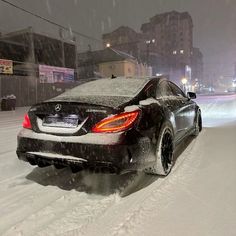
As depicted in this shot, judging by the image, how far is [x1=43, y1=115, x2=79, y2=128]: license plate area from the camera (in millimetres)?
3230

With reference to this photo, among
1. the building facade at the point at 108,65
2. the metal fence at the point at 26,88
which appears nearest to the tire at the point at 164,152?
the metal fence at the point at 26,88

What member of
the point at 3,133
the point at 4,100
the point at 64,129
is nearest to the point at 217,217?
the point at 64,129

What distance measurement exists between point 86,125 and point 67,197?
0.89 m

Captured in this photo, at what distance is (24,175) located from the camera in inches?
160

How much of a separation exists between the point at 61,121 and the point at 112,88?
109cm

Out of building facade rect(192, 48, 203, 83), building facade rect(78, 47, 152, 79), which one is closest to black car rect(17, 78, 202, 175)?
building facade rect(78, 47, 152, 79)

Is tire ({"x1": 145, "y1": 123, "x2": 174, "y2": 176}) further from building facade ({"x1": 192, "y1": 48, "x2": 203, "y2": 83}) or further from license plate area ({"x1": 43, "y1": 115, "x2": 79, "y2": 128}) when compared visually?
building facade ({"x1": 192, "y1": 48, "x2": 203, "y2": 83})

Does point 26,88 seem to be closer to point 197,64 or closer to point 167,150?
point 167,150

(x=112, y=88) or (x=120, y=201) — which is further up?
(x=112, y=88)

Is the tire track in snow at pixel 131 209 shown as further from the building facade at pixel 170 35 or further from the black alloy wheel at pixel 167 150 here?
the building facade at pixel 170 35

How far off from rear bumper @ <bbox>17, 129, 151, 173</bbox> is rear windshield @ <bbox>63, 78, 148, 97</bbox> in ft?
2.75

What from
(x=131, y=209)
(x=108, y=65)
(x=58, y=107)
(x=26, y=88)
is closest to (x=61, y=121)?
(x=58, y=107)

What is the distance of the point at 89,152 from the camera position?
312 cm

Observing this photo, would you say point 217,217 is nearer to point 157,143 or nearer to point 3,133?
point 157,143
